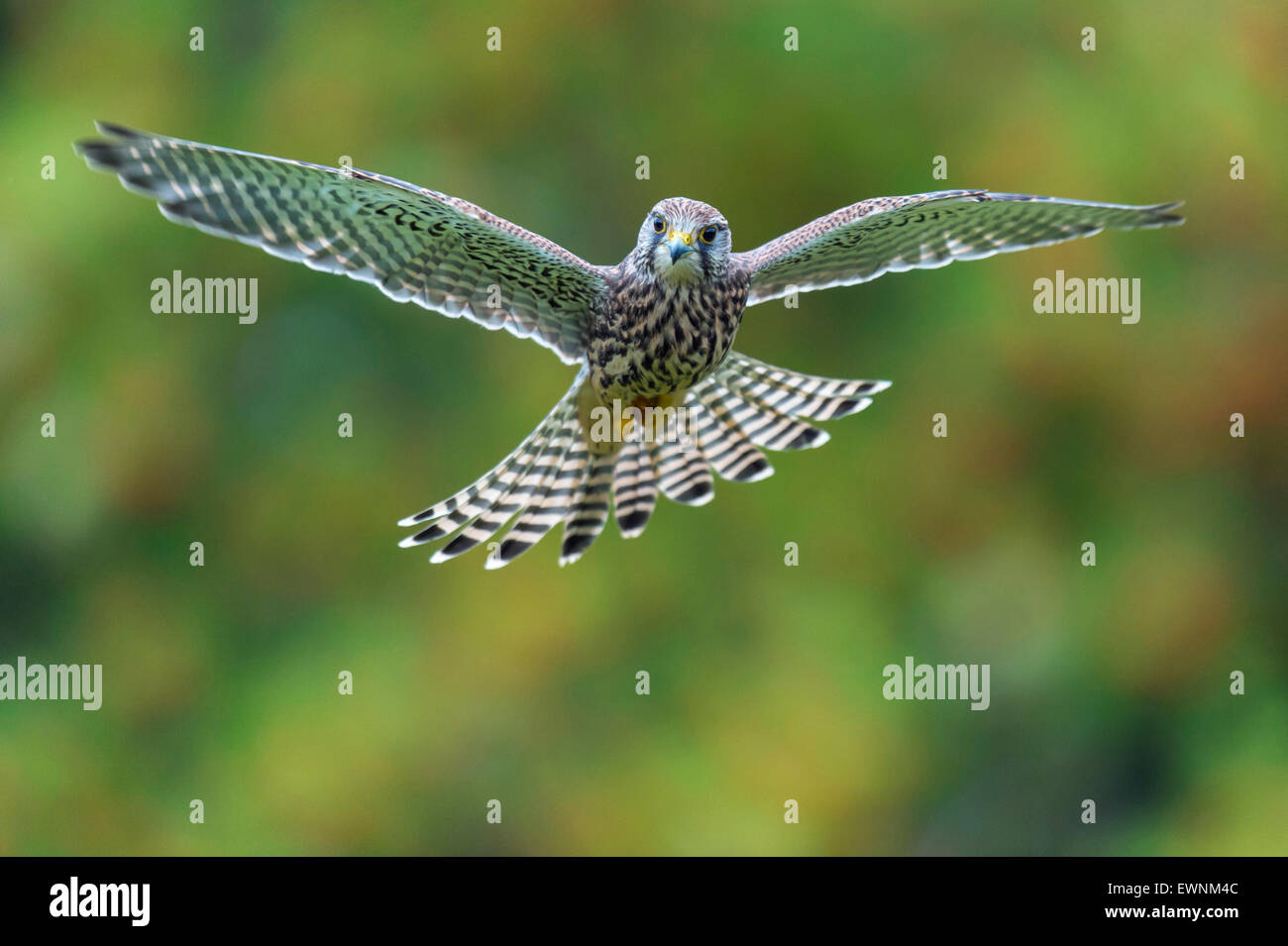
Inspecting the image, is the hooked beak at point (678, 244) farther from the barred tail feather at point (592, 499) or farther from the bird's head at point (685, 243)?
the barred tail feather at point (592, 499)

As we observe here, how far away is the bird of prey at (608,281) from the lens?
16.5 ft

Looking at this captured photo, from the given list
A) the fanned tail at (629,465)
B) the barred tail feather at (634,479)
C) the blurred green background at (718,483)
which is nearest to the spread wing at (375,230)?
the fanned tail at (629,465)

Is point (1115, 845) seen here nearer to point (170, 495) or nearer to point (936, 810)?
point (936, 810)

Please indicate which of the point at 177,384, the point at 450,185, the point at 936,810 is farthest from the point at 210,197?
the point at 936,810

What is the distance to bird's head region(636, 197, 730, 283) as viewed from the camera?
5.45 metres

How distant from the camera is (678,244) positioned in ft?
17.8

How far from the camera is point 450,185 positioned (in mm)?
13133

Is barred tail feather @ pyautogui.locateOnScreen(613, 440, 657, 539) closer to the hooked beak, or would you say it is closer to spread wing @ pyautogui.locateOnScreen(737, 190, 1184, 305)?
spread wing @ pyautogui.locateOnScreen(737, 190, 1184, 305)
